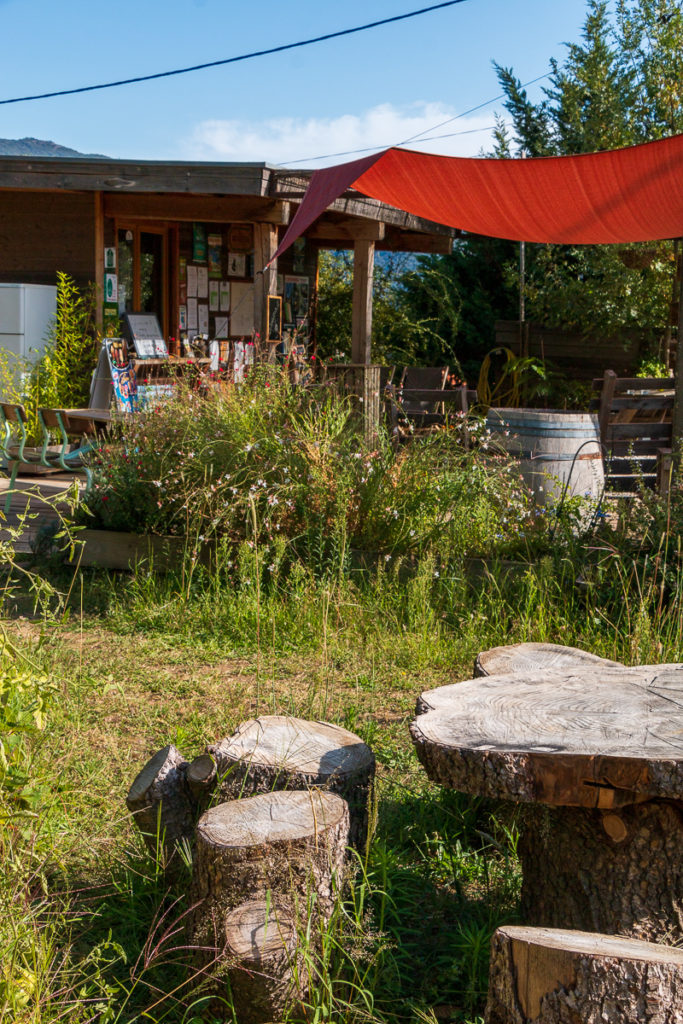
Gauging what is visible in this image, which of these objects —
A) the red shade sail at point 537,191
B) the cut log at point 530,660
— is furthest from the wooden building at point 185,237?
the cut log at point 530,660

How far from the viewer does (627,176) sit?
5.49 meters

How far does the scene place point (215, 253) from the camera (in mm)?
12391

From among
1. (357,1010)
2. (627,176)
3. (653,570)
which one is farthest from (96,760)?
(627,176)

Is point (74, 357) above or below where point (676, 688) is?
above

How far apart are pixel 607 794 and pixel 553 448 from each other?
407cm

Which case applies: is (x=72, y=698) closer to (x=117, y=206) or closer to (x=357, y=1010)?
(x=357, y=1010)

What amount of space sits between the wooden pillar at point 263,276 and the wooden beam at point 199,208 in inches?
6.0

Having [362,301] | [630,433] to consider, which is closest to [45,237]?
[362,301]

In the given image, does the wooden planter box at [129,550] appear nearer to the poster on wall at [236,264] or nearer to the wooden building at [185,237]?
the wooden building at [185,237]

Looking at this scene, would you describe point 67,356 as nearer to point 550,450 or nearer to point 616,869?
point 550,450

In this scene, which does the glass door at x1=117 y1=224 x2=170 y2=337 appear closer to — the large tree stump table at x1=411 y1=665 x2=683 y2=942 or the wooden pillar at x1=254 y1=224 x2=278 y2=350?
the wooden pillar at x1=254 y1=224 x2=278 y2=350

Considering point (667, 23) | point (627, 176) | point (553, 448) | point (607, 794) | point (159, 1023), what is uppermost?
point (667, 23)

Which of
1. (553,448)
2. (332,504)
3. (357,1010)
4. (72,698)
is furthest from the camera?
(553,448)

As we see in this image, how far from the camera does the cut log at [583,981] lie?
5.65 feet
